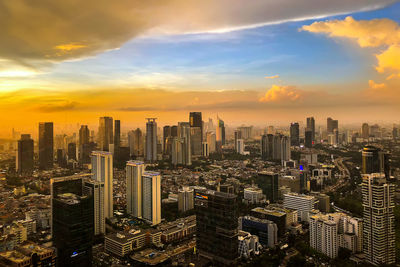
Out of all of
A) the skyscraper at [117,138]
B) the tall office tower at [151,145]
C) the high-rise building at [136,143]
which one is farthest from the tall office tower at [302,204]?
the tall office tower at [151,145]

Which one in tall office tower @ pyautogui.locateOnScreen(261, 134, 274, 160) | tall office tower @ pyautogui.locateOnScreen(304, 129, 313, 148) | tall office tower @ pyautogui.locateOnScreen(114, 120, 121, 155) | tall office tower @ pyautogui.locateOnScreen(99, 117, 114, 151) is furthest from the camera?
tall office tower @ pyautogui.locateOnScreen(304, 129, 313, 148)

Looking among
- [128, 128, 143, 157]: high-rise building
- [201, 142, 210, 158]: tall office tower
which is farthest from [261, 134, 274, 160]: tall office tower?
[128, 128, 143, 157]: high-rise building

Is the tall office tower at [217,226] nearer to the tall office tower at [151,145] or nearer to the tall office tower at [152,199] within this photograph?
the tall office tower at [152,199]

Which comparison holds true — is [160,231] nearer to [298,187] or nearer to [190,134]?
[298,187]

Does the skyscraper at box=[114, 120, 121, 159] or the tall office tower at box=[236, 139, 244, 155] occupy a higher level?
the skyscraper at box=[114, 120, 121, 159]

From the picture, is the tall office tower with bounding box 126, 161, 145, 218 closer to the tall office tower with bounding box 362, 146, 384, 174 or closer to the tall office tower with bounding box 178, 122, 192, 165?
the tall office tower with bounding box 362, 146, 384, 174

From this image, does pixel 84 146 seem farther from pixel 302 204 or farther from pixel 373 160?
pixel 373 160

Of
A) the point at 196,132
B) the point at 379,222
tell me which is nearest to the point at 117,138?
the point at 196,132

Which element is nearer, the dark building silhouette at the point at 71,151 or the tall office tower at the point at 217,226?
the tall office tower at the point at 217,226
